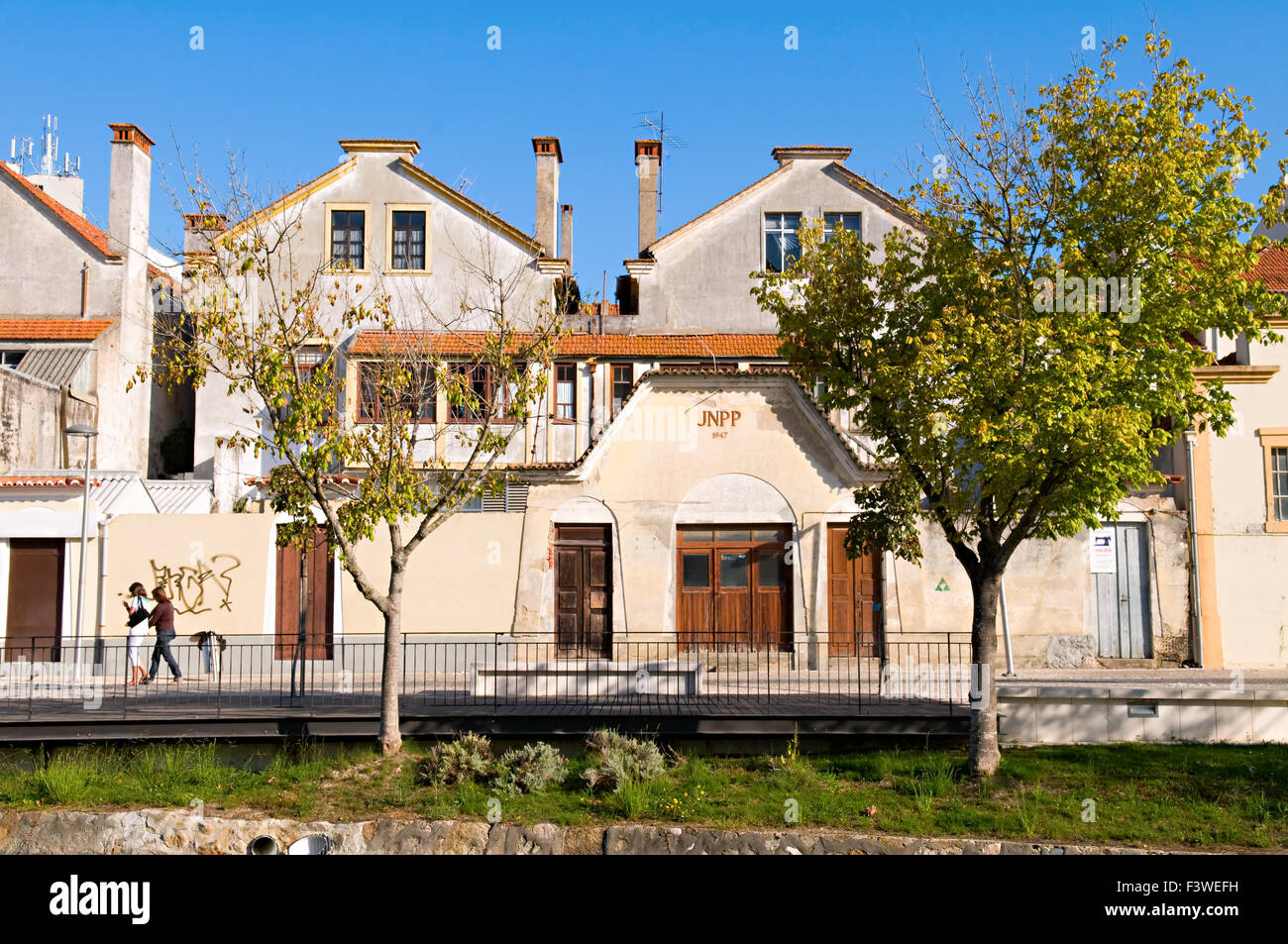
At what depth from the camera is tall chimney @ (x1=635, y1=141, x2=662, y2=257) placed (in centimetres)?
2841

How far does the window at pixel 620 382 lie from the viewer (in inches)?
1017

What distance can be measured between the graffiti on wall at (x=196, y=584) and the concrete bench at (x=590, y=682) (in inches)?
319

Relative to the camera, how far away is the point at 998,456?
38.9 feet

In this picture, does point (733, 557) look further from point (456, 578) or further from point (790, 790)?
point (790, 790)

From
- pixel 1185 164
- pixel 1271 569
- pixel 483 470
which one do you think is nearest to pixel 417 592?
pixel 483 470

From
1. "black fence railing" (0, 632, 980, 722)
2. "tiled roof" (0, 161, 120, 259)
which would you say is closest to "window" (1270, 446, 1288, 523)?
"black fence railing" (0, 632, 980, 722)

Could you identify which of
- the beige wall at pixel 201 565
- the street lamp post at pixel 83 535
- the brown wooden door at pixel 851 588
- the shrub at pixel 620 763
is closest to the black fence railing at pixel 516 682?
the beige wall at pixel 201 565

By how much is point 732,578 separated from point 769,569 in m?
0.80

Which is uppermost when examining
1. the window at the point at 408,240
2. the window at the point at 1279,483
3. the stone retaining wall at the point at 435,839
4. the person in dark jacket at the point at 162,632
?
the window at the point at 408,240

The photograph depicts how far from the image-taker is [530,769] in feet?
41.7

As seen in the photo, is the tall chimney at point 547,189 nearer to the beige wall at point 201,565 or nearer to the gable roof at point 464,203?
the gable roof at point 464,203

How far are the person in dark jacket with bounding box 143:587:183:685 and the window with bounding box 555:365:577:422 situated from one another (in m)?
9.80

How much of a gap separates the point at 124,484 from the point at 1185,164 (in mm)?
20882

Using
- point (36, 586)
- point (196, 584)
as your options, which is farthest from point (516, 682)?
point (36, 586)
